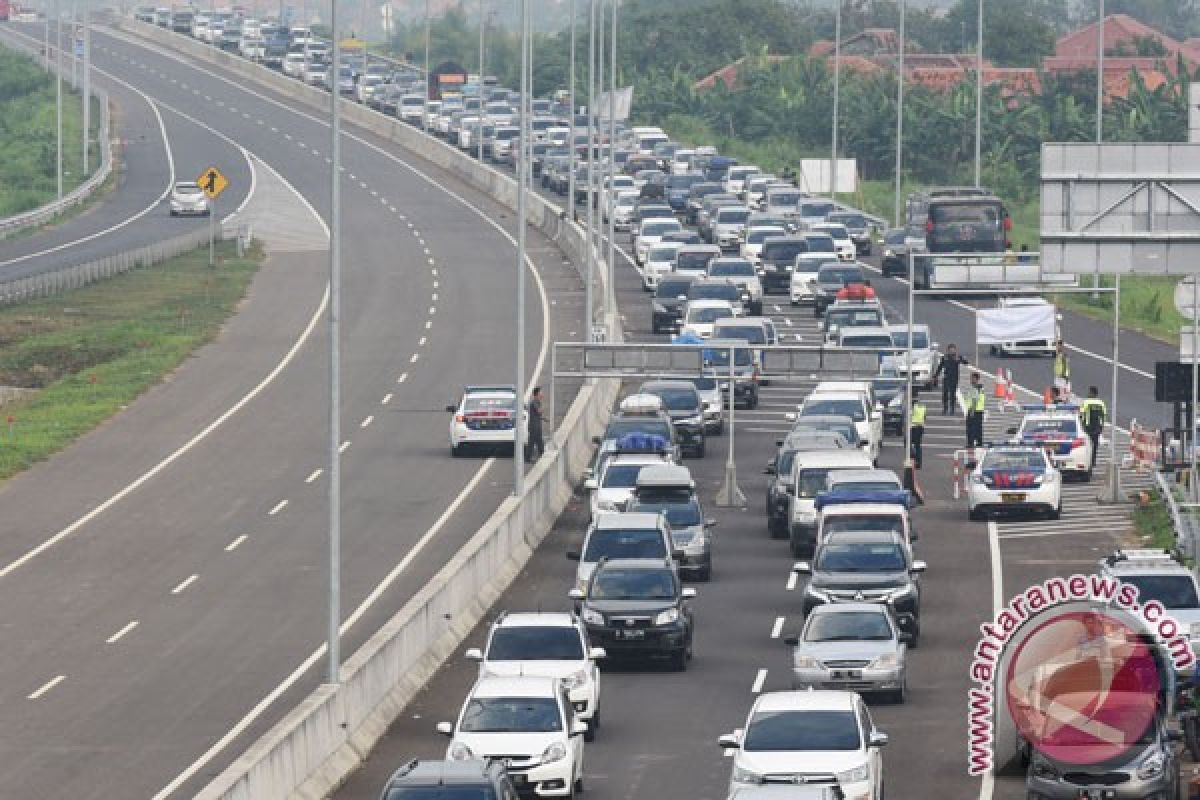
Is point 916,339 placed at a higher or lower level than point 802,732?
higher

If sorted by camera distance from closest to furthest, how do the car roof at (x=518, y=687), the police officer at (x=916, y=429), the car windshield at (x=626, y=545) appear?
the car roof at (x=518, y=687)
the car windshield at (x=626, y=545)
the police officer at (x=916, y=429)

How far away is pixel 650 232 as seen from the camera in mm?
103938

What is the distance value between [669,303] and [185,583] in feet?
120

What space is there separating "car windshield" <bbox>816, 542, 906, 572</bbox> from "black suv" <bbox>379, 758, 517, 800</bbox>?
17098 millimetres

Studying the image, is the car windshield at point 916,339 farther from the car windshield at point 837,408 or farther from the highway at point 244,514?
the car windshield at point 837,408

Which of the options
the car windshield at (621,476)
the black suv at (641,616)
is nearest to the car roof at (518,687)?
the black suv at (641,616)

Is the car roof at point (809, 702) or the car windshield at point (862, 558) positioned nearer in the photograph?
the car roof at point (809, 702)

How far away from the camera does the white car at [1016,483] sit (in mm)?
57969

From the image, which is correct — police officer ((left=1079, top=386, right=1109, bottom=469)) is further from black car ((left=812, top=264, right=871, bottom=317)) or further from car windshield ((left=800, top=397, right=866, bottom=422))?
black car ((left=812, top=264, right=871, bottom=317))

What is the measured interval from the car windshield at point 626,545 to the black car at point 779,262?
47.6 metres

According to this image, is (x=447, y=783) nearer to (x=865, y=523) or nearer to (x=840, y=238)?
(x=865, y=523)

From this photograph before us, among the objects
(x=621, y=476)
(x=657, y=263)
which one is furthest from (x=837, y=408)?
(x=657, y=263)

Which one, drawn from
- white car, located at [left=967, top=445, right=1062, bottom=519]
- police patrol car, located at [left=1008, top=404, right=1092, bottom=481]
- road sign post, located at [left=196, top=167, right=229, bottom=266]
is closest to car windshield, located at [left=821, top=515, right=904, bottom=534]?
white car, located at [left=967, top=445, right=1062, bottom=519]

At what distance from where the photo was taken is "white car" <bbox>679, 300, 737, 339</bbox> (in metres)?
81.1
